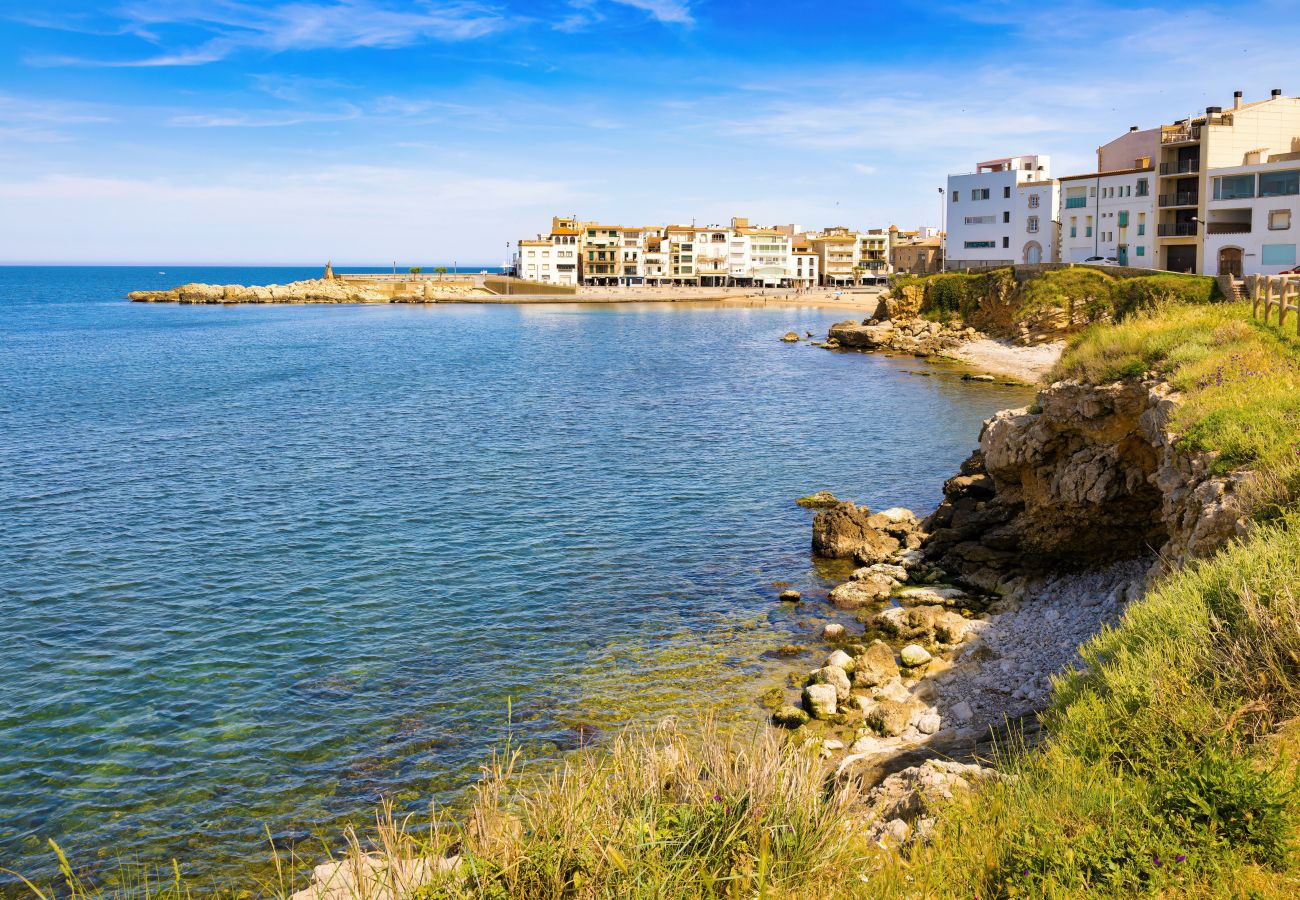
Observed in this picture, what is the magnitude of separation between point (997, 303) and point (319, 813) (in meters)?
80.0

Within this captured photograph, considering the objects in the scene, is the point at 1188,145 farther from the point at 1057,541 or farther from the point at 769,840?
the point at 769,840

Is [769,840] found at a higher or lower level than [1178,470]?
lower

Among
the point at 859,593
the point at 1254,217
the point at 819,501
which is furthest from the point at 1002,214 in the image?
the point at 859,593

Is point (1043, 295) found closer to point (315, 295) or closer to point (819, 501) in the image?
point (819, 501)

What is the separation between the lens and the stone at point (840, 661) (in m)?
20.8

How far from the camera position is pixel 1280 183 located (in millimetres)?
59594

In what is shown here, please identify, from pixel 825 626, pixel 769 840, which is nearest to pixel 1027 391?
pixel 825 626

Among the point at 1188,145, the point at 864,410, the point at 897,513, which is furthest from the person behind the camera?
the point at 1188,145

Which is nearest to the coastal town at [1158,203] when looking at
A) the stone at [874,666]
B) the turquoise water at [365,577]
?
the turquoise water at [365,577]

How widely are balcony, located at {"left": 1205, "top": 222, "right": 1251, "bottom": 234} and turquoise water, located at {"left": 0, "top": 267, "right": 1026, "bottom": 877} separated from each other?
19.2m

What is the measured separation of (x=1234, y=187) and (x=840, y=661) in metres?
57.5

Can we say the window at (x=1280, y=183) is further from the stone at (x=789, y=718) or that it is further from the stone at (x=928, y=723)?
the stone at (x=789, y=718)

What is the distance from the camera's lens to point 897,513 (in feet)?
103

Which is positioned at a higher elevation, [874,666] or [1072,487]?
[1072,487]
